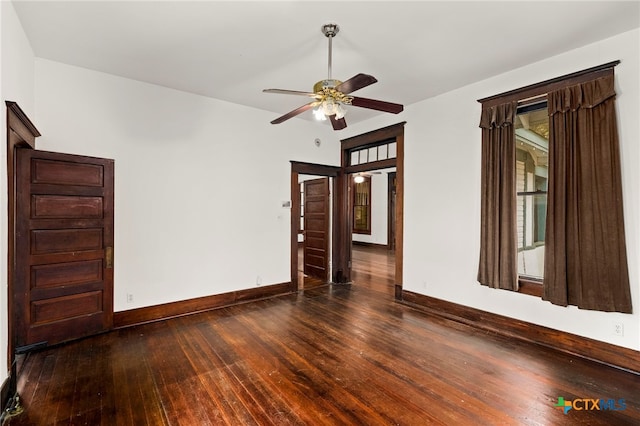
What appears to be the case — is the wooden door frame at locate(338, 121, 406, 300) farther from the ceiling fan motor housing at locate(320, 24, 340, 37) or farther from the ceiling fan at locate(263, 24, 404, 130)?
the ceiling fan motor housing at locate(320, 24, 340, 37)

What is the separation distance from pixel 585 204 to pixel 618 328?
3.95 ft

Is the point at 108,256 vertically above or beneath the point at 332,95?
beneath

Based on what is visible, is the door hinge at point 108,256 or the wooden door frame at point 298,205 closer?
the door hinge at point 108,256

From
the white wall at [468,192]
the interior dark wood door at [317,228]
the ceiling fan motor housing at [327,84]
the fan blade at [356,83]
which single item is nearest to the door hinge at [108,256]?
the ceiling fan motor housing at [327,84]

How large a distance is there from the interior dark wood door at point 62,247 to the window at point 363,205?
8.88 meters

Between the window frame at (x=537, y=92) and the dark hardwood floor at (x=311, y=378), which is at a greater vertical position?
Result: the window frame at (x=537, y=92)

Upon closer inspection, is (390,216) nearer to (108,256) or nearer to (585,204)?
(585,204)

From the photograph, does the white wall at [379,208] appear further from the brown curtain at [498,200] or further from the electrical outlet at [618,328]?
the electrical outlet at [618,328]

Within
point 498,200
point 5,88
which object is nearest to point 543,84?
point 498,200

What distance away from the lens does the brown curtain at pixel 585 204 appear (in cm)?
290

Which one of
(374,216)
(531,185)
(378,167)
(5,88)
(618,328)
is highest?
(5,88)

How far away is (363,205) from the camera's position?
38.4ft

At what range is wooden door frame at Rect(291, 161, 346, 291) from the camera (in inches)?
216

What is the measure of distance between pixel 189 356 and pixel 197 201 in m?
2.15
